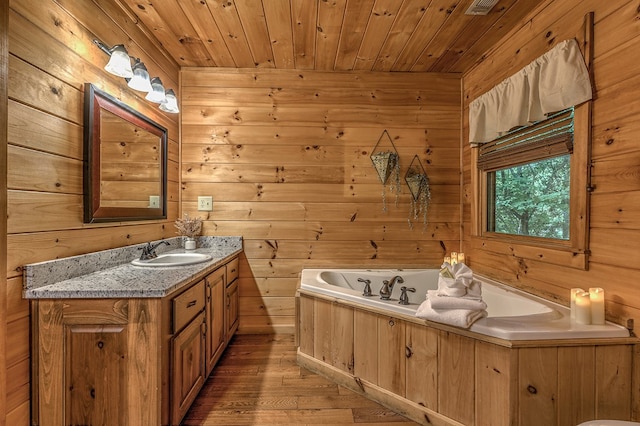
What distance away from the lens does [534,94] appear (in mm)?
1799

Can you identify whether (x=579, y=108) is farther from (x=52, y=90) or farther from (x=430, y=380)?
(x=52, y=90)

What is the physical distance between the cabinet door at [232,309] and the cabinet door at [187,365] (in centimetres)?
55

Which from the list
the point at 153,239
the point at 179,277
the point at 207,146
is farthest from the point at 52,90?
the point at 207,146

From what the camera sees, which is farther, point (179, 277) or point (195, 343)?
point (195, 343)

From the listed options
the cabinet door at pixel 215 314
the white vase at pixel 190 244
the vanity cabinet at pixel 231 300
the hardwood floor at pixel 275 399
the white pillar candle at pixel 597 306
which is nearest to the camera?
the white pillar candle at pixel 597 306

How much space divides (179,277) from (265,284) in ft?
4.34

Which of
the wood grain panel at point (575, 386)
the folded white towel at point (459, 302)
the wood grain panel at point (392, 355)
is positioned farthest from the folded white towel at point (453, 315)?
the wood grain panel at point (575, 386)

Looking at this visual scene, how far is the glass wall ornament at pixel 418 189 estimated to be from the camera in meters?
2.66

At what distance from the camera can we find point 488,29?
82.3 inches

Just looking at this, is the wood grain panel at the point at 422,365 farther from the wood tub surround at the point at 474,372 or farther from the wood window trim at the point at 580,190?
the wood window trim at the point at 580,190

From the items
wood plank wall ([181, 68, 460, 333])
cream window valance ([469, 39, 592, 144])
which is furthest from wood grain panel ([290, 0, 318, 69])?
cream window valance ([469, 39, 592, 144])

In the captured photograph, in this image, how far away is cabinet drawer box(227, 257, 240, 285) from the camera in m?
2.33

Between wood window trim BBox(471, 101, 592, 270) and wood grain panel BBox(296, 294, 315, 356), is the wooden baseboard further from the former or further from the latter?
wood window trim BBox(471, 101, 592, 270)

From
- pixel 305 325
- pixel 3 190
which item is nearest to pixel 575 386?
pixel 305 325
